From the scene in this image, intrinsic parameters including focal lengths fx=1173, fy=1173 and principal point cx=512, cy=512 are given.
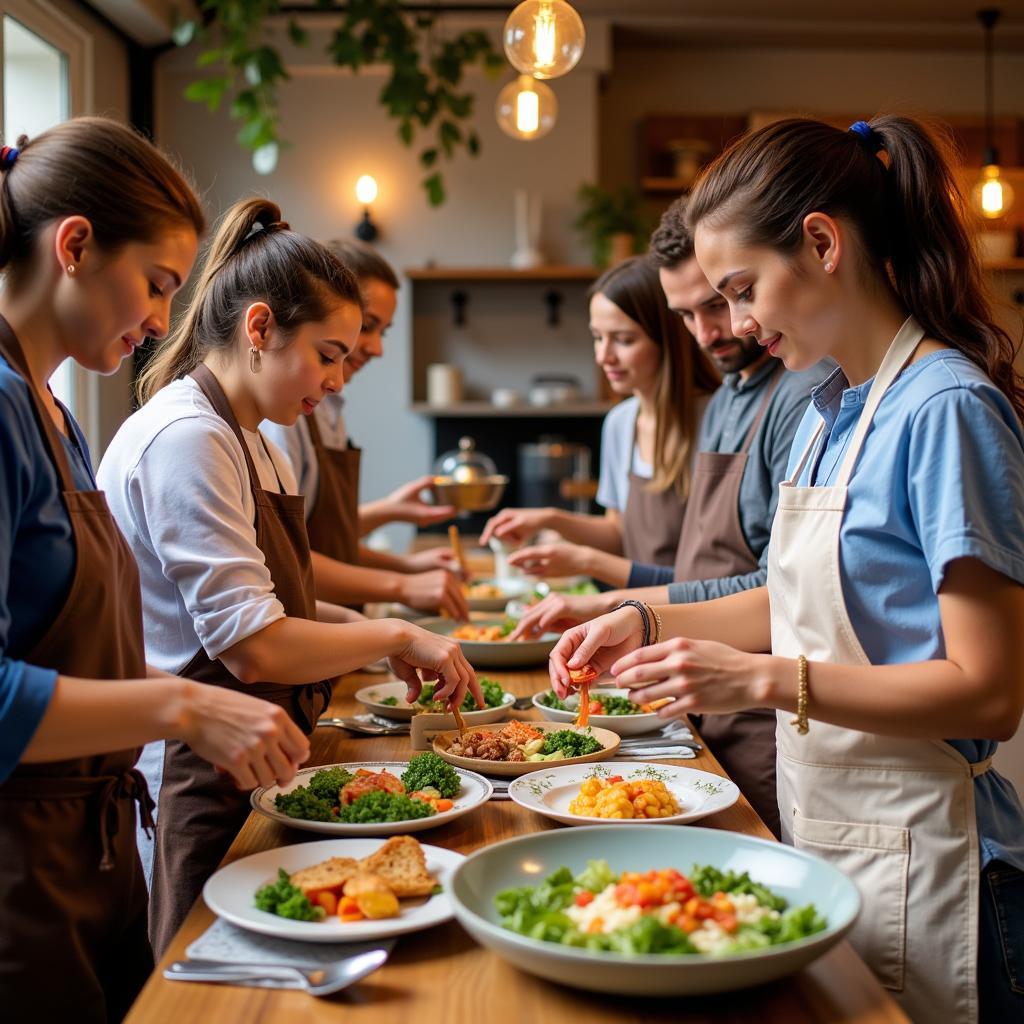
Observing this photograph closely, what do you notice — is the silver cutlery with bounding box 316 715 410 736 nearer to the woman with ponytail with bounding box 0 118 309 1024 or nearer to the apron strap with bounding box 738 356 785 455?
the woman with ponytail with bounding box 0 118 309 1024

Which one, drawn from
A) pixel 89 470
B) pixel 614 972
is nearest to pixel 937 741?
pixel 614 972

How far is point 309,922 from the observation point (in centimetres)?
114

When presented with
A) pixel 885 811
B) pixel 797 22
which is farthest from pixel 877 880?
pixel 797 22

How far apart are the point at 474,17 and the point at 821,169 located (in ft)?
16.7

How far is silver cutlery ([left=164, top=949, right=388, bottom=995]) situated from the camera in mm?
1055

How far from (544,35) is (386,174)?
407 centimetres

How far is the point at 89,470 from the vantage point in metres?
1.46

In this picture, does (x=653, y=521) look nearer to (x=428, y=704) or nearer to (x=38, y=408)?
(x=428, y=704)

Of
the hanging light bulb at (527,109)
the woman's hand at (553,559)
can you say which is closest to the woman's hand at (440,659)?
the woman's hand at (553,559)

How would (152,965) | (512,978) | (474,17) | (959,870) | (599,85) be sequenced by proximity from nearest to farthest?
(512,978) → (959,870) → (152,965) → (474,17) → (599,85)

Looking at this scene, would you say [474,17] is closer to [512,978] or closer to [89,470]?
[89,470]

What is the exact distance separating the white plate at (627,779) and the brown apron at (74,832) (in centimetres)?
50

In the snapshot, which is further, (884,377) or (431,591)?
(431,591)

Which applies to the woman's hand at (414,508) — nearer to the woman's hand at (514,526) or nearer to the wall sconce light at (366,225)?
the woman's hand at (514,526)
